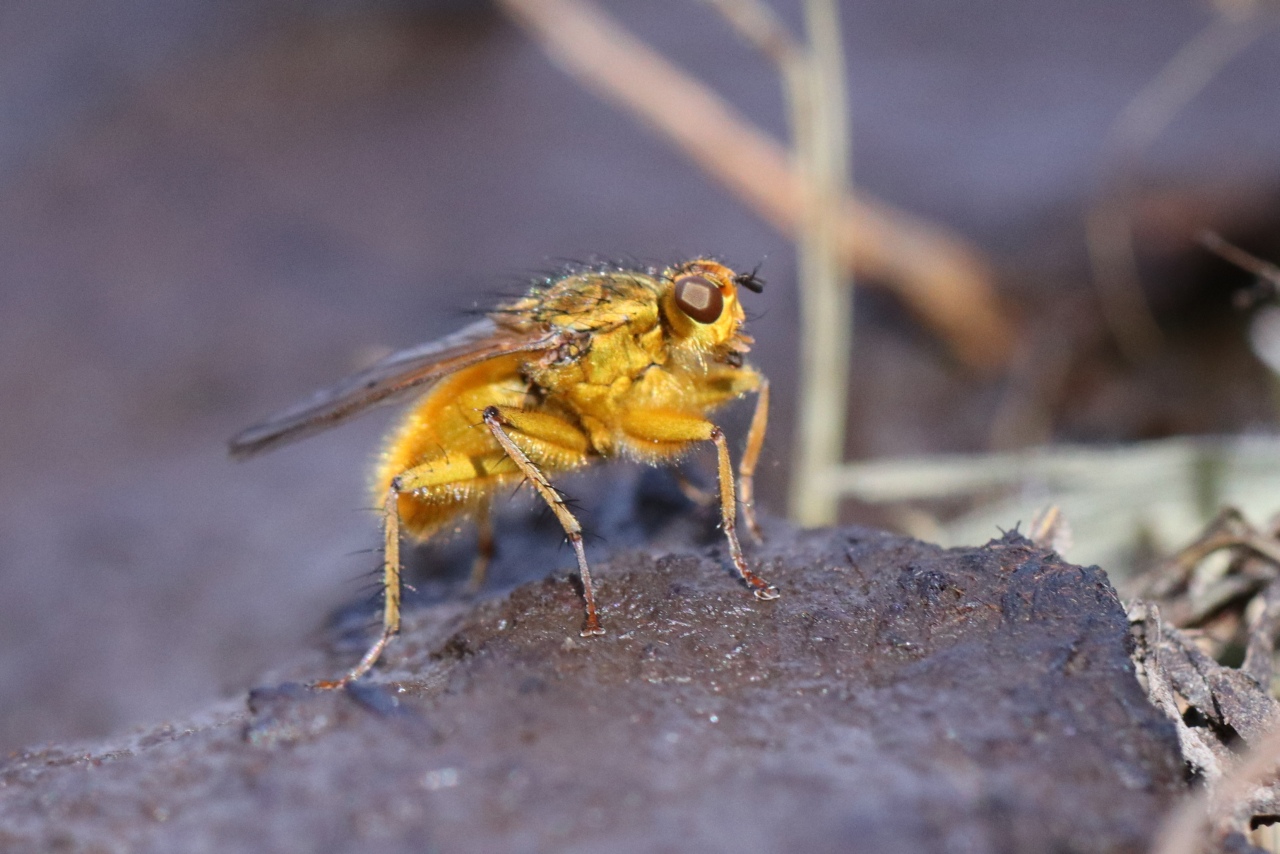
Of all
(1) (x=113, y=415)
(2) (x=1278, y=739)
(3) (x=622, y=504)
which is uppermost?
(2) (x=1278, y=739)

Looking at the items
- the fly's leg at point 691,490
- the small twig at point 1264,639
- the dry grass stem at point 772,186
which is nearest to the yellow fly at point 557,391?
the fly's leg at point 691,490

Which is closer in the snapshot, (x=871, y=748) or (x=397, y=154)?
(x=871, y=748)

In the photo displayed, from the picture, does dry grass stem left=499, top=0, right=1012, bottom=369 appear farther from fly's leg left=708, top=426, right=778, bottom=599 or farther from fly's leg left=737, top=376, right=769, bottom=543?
fly's leg left=708, top=426, right=778, bottom=599

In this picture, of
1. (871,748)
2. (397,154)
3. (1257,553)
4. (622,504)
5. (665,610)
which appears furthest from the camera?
(397,154)

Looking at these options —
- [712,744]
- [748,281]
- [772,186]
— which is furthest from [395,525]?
[772,186]

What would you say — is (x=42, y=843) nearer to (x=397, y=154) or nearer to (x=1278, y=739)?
(x=1278, y=739)

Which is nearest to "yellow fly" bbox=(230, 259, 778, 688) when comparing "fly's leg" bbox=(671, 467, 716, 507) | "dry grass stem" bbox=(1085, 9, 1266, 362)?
"fly's leg" bbox=(671, 467, 716, 507)

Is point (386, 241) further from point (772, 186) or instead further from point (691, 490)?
point (691, 490)

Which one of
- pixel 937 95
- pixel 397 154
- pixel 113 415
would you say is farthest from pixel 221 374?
pixel 937 95
